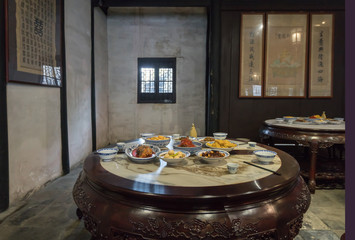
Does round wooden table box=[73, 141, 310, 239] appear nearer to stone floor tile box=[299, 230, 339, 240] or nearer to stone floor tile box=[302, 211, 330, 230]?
stone floor tile box=[299, 230, 339, 240]

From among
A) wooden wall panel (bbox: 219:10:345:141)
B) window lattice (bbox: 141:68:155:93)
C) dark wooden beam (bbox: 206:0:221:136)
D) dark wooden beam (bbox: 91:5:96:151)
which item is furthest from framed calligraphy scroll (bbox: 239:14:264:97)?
dark wooden beam (bbox: 91:5:96:151)

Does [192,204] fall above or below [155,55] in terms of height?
below

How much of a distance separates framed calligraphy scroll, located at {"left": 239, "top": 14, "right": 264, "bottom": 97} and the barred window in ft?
6.89

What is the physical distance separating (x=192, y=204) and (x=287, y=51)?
14.2ft

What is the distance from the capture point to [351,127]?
0.35 meters

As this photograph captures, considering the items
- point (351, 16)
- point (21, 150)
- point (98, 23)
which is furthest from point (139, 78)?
point (351, 16)

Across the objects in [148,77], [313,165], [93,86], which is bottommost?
[313,165]

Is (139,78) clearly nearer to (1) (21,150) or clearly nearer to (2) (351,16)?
(1) (21,150)

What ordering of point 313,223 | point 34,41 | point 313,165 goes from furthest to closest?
point 313,165 < point 34,41 < point 313,223

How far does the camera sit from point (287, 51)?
4441 millimetres

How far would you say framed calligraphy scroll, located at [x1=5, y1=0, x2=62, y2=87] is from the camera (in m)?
2.30

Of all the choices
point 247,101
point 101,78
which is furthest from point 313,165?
point 101,78

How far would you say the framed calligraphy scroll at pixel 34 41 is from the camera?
2304 millimetres

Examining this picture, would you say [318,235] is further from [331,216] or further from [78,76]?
[78,76]
